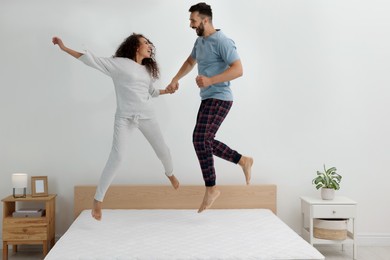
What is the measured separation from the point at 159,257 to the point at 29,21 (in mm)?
2838

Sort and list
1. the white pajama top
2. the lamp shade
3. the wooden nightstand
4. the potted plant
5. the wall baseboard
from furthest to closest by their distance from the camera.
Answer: the wall baseboard, the potted plant, the lamp shade, the wooden nightstand, the white pajama top

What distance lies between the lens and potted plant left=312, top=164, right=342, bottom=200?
5020 millimetres

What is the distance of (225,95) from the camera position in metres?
3.67

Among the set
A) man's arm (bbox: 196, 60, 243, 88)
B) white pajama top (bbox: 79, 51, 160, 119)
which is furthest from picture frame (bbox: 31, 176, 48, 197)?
man's arm (bbox: 196, 60, 243, 88)

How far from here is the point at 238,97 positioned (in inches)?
209

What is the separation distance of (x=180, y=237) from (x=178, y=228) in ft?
0.92

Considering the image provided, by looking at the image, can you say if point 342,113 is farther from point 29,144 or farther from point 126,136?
point 29,144

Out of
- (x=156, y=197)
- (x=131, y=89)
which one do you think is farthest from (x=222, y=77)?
(x=156, y=197)

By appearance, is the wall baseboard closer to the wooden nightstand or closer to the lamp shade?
the wooden nightstand

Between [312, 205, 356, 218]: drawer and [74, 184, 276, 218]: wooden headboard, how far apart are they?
0.59 m

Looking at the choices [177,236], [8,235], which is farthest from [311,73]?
[8,235]

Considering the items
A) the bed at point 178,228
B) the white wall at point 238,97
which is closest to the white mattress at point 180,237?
the bed at point 178,228

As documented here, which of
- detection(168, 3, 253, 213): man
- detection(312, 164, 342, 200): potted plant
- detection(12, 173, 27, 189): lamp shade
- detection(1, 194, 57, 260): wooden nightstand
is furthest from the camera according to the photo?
detection(312, 164, 342, 200): potted plant

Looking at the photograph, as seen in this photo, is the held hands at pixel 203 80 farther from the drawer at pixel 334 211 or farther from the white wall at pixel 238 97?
the drawer at pixel 334 211
